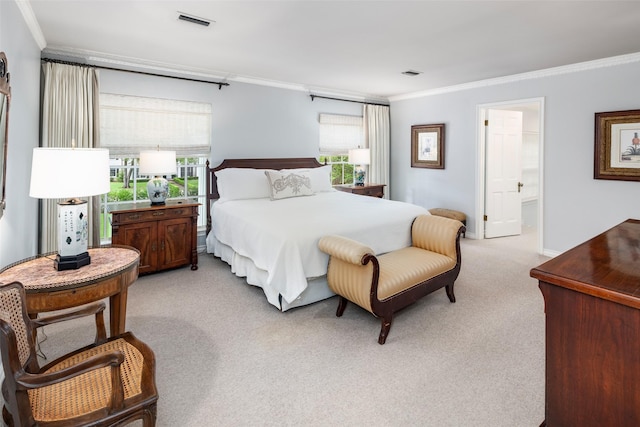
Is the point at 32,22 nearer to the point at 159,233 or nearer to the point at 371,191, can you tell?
the point at 159,233

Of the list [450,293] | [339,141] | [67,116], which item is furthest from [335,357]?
[339,141]

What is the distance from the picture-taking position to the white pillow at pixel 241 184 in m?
4.61

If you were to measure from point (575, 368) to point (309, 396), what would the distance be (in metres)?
1.36

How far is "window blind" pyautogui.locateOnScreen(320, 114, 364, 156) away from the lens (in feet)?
20.3

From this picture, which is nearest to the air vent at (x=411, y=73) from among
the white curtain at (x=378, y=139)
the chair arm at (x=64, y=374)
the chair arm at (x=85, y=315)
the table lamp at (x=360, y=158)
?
the table lamp at (x=360, y=158)

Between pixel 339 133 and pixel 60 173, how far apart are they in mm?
5019

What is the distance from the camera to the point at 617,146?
4.23 metres

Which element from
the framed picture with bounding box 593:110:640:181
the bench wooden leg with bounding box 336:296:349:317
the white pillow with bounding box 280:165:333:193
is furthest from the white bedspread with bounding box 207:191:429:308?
the framed picture with bounding box 593:110:640:181

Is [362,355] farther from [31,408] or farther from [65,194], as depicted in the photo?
[65,194]

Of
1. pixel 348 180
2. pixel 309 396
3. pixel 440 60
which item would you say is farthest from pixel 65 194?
pixel 348 180

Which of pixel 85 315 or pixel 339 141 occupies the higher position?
pixel 339 141

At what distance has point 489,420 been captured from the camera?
1.87 metres

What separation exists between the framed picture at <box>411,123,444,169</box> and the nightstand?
2.89ft

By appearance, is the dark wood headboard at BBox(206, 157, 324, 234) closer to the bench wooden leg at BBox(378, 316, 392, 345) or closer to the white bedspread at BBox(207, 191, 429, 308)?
the white bedspread at BBox(207, 191, 429, 308)
